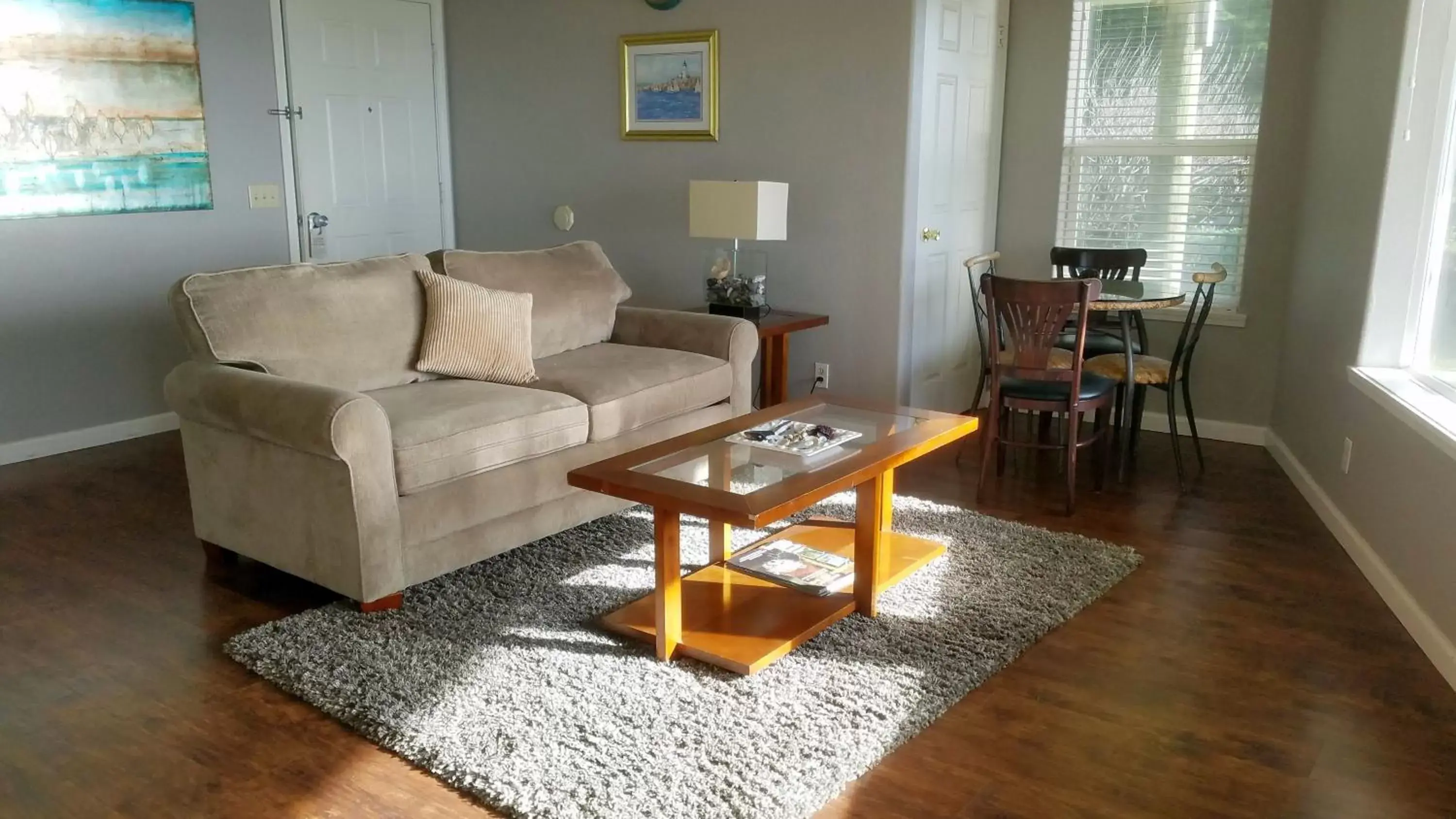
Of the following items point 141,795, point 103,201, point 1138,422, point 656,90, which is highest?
point 656,90

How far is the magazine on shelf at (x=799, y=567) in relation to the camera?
9.63 feet

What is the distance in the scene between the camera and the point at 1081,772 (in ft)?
7.25

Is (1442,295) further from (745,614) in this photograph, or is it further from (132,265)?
(132,265)

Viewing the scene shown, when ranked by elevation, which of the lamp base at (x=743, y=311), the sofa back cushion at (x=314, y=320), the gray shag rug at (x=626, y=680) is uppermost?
the sofa back cushion at (x=314, y=320)

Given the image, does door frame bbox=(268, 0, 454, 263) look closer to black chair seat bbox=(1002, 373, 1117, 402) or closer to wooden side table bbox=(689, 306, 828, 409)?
wooden side table bbox=(689, 306, 828, 409)

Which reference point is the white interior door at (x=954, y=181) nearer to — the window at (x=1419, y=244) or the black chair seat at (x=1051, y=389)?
the black chair seat at (x=1051, y=389)

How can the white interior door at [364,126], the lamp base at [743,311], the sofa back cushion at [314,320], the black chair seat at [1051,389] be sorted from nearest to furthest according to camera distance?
the sofa back cushion at [314,320] → the black chair seat at [1051,389] → the lamp base at [743,311] → the white interior door at [364,126]

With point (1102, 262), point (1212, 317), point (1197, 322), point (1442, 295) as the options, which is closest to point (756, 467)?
point (1442, 295)

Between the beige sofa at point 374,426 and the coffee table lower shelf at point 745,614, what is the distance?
54 centimetres

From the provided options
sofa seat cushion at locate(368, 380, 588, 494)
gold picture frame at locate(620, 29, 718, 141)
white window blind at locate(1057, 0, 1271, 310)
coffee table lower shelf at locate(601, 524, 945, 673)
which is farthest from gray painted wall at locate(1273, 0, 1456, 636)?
gold picture frame at locate(620, 29, 718, 141)

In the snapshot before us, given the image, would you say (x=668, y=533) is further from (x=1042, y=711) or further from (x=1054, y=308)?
(x=1054, y=308)

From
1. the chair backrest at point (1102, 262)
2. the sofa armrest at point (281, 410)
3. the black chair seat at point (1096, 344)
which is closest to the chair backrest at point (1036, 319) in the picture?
the black chair seat at point (1096, 344)

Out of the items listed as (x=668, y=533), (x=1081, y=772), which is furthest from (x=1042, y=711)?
(x=668, y=533)

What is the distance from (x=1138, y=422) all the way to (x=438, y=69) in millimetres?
3964
